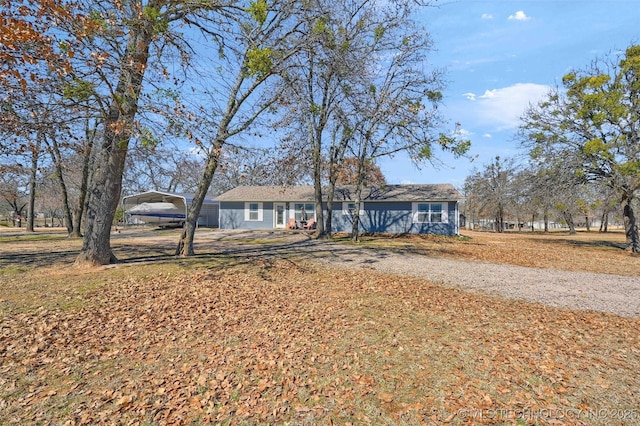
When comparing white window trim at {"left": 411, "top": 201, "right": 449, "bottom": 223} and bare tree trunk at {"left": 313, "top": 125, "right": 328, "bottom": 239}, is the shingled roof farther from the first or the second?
bare tree trunk at {"left": 313, "top": 125, "right": 328, "bottom": 239}

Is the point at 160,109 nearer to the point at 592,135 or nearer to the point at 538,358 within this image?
the point at 538,358

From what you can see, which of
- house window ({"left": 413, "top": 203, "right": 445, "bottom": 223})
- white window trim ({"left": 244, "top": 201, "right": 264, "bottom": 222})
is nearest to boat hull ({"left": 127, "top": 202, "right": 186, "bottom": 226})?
white window trim ({"left": 244, "top": 201, "right": 264, "bottom": 222})

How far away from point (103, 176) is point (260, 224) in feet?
61.7

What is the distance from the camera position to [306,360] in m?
4.23

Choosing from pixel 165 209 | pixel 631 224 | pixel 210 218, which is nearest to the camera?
pixel 631 224

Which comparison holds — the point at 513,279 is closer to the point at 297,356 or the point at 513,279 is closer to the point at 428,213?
the point at 297,356

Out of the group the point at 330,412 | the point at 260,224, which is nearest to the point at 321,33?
the point at 330,412

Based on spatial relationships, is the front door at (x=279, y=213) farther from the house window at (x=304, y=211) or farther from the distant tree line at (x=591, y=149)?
the distant tree line at (x=591, y=149)

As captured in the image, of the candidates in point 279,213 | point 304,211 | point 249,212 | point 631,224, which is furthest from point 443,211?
point 249,212

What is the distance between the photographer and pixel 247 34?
8750 mm

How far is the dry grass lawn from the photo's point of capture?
3.23m

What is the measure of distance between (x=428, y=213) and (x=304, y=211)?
9118 millimetres

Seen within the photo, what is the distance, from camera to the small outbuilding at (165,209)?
29719 millimetres

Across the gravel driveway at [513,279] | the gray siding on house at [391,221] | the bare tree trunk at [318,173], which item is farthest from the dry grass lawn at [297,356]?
the gray siding on house at [391,221]
